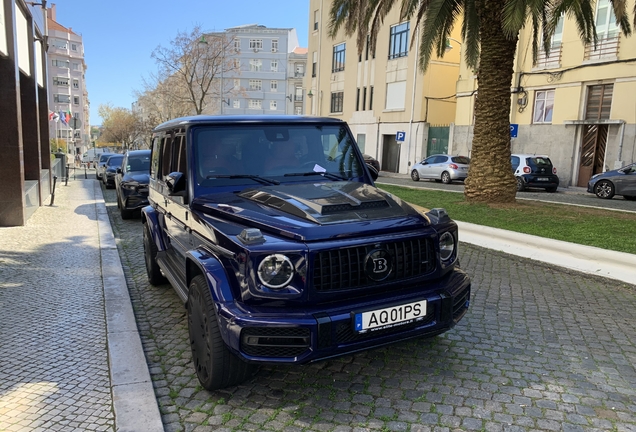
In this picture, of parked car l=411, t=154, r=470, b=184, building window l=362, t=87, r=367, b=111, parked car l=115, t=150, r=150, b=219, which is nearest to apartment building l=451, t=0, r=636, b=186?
parked car l=411, t=154, r=470, b=184

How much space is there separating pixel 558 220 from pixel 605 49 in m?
16.2

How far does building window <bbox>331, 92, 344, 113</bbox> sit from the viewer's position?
134 feet

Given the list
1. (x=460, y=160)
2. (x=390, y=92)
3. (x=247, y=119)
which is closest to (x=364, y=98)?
(x=390, y=92)

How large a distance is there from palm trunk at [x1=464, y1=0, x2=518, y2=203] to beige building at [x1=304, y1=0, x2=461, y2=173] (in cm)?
1803

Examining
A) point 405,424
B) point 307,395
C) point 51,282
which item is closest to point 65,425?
point 307,395

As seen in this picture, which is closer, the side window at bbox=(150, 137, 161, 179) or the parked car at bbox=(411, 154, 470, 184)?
the side window at bbox=(150, 137, 161, 179)

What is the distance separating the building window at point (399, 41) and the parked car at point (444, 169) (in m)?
10.9

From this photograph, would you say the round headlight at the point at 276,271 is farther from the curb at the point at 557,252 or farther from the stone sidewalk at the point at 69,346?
the curb at the point at 557,252

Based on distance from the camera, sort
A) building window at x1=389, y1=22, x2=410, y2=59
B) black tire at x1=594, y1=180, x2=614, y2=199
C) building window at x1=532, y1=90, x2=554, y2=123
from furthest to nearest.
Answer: building window at x1=389, y1=22, x2=410, y2=59 < building window at x1=532, y1=90, x2=554, y2=123 < black tire at x1=594, y1=180, x2=614, y2=199

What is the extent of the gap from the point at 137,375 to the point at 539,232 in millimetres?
7202

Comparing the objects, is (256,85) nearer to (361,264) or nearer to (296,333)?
(361,264)

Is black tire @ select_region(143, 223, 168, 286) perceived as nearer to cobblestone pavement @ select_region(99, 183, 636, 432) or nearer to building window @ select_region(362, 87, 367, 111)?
cobblestone pavement @ select_region(99, 183, 636, 432)

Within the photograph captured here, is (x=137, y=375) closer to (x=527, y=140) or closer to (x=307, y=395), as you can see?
(x=307, y=395)

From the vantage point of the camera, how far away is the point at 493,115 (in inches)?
451
